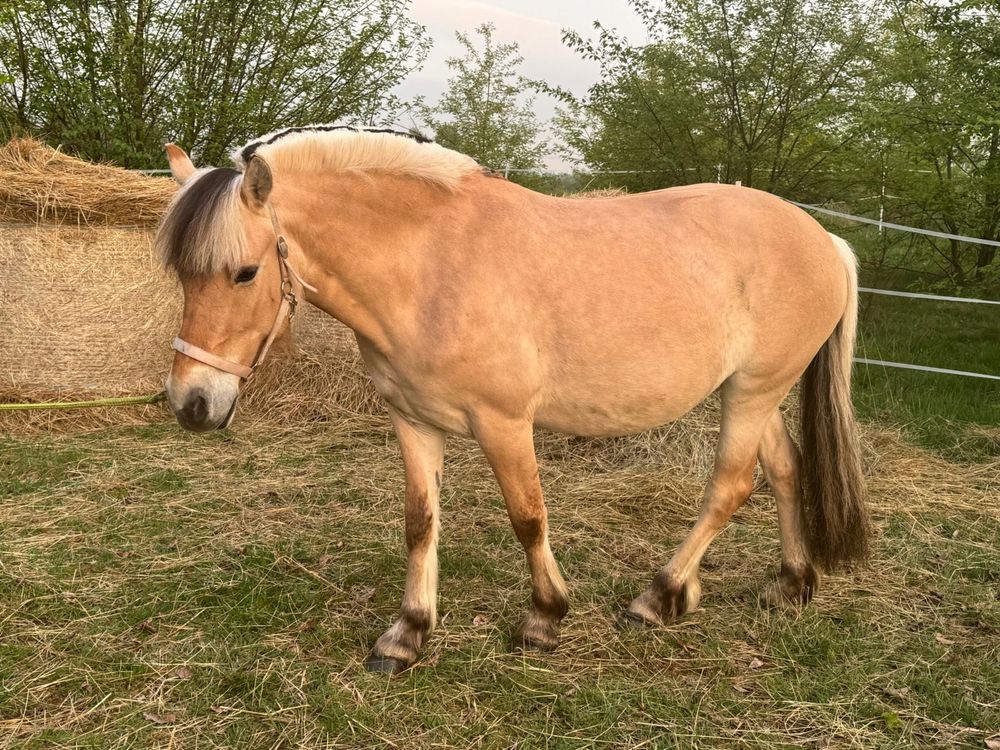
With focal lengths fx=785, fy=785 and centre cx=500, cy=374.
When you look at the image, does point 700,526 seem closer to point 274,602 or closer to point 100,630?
point 274,602

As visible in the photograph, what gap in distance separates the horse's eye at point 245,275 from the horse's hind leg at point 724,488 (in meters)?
1.86

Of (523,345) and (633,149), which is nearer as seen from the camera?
(523,345)

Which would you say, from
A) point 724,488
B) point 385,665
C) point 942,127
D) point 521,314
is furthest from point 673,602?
point 942,127

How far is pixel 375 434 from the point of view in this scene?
5.88 meters

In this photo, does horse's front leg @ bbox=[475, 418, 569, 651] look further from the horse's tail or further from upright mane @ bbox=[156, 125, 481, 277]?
the horse's tail

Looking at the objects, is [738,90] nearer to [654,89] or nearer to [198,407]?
[654,89]

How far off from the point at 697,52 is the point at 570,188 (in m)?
3.37

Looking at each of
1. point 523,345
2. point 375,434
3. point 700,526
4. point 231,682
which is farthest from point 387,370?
point 375,434

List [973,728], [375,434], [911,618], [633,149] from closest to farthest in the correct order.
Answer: [973,728]
[911,618]
[375,434]
[633,149]

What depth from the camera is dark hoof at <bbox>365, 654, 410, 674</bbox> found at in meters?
2.67

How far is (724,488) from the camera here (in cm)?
316

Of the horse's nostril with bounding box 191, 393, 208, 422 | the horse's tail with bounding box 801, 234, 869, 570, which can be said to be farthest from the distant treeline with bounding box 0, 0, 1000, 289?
the horse's nostril with bounding box 191, 393, 208, 422

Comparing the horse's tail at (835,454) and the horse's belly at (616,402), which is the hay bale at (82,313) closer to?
the horse's belly at (616,402)

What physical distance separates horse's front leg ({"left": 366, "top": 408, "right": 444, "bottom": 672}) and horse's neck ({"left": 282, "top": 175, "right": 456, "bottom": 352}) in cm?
41
